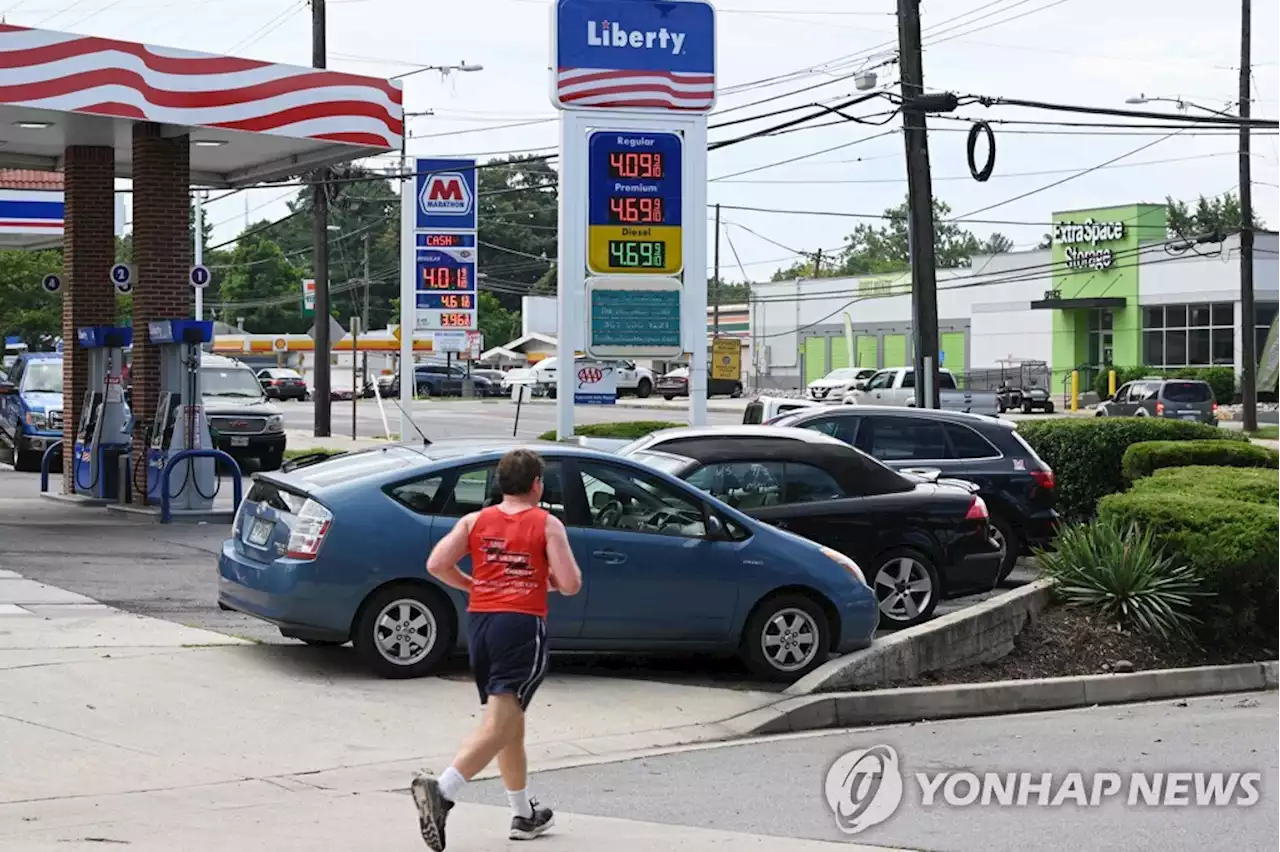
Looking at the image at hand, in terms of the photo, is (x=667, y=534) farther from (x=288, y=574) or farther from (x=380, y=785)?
(x=380, y=785)

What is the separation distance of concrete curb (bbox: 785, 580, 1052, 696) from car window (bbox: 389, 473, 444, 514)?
8.54 feet

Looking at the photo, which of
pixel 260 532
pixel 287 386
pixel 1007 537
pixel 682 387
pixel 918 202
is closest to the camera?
pixel 260 532

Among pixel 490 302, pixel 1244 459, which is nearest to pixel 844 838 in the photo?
pixel 1244 459

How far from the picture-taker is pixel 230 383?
97.4ft

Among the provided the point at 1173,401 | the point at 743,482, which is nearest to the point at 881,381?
the point at 1173,401

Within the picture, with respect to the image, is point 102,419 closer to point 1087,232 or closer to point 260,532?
point 260,532

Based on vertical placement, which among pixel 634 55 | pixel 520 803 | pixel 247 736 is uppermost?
pixel 634 55

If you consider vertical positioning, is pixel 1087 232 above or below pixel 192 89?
above

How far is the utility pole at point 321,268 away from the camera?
3662 cm

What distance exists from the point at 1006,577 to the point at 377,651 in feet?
25.8

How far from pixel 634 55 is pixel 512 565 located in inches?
649

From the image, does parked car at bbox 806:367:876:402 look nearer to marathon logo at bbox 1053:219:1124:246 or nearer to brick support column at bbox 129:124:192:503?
marathon logo at bbox 1053:219:1124:246

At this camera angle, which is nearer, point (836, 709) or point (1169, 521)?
point (836, 709)

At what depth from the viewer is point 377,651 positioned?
34.8ft
